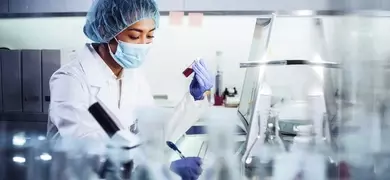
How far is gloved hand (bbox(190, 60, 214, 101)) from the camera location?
1.38m

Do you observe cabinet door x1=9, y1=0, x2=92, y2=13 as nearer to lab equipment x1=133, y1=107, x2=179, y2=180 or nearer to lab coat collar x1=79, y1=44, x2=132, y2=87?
lab coat collar x1=79, y1=44, x2=132, y2=87

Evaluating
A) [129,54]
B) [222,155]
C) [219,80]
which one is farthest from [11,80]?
[222,155]

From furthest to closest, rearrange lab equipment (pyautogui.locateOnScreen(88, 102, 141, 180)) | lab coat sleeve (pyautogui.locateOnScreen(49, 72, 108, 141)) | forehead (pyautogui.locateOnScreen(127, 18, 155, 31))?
forehead (pyautogui.locateOnScreen(127, 18, 155, 31)) < lab coat sleeve (pyautogui.locateOnScreen(49, 72, 108, 141)) < lab equipment (pyautogui.locateOnScreen(88, 102, 141, 180))

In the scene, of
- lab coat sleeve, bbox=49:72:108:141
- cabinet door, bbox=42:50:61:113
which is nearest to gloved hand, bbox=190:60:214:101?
lab coat sleeve, bbox=49:72:108:141

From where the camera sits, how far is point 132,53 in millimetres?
1333

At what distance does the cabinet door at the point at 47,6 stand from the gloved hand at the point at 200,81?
422mm

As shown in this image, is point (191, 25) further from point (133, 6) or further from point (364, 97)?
point (364, 97)

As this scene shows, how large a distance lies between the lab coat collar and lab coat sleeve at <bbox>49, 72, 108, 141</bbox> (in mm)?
37

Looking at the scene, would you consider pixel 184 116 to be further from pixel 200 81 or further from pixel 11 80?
pixel 11 80

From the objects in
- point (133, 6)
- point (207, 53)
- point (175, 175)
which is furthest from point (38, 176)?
point (207, 53)

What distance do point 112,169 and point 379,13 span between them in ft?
2.75

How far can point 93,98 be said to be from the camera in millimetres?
1286

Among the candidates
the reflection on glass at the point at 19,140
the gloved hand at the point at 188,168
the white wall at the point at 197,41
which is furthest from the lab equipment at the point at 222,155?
the reflection on glass at the point at 19,140

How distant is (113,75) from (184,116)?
0.26 metres
